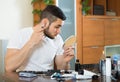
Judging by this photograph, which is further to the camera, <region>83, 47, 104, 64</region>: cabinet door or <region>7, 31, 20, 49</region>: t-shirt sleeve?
<region>83, 47, 104, 64</region>: cabinet door

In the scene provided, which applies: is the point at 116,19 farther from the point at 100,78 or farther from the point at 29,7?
the point at 100,78

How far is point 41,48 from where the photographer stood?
239 centimetres

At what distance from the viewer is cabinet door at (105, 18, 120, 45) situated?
4645 millimetres

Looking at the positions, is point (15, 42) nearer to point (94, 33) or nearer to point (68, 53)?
point (68, 53)

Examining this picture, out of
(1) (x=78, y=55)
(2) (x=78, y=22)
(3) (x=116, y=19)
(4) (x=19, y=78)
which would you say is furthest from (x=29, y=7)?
(4) (x=19, y=78)

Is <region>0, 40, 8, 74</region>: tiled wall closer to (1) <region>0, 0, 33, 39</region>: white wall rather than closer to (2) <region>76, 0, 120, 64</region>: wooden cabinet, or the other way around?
(1) <region>0, 0, 33, 39</region>: white wall

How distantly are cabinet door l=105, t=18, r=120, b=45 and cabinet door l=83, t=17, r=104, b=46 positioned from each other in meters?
0.14

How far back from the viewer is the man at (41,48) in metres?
2.20

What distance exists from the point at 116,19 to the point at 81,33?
0.94 meters

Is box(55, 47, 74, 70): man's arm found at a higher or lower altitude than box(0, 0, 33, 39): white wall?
lower

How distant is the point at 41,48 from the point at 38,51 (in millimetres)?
45

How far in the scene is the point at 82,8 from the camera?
13.8ft

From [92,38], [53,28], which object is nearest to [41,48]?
[53,28]

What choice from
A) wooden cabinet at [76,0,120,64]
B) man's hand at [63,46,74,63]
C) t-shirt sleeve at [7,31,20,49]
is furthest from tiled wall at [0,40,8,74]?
man's hand at [63,46,74,63]
